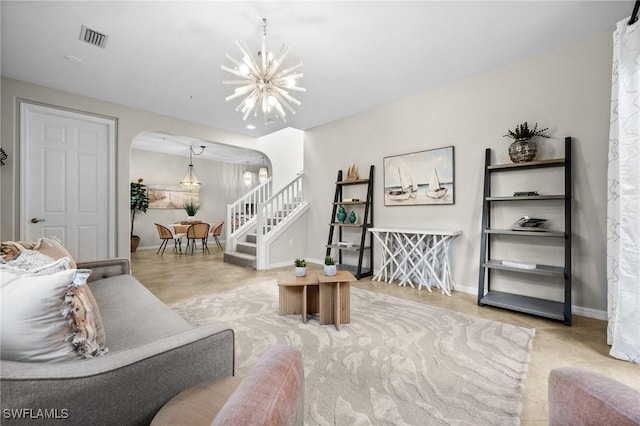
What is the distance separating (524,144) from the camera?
9.39 ft

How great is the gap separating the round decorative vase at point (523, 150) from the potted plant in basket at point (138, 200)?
27.0 ft

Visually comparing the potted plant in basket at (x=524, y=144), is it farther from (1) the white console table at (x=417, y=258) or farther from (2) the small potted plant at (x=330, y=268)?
(2) the small potted plant at (x=330, y=268)

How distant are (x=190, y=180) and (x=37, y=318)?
25.2 feet

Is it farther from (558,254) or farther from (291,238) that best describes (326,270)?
(291,238)

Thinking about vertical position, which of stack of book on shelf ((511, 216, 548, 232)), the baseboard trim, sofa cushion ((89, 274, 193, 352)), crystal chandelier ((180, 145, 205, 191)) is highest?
crystal chandelier ((180, 145, 205, 191))

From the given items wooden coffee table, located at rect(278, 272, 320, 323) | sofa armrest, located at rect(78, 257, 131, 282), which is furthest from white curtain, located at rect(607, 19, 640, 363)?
sofa armrest, located at rect(78, 257, 131, 282)

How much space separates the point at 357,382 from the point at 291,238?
3809 mm

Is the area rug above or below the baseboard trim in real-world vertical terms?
below

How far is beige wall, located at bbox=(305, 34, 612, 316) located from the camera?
103 inches

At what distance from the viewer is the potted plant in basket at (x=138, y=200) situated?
23.4 ft

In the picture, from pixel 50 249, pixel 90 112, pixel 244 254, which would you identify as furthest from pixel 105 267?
pixel 244 254

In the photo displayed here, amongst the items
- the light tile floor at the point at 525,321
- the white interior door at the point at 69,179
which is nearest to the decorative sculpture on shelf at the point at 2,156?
the white interior door at the point at 69,179

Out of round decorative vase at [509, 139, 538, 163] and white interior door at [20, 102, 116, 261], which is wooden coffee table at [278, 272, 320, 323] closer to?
round decorative vase at [509, 139, 538, 163]

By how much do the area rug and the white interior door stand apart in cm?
232
